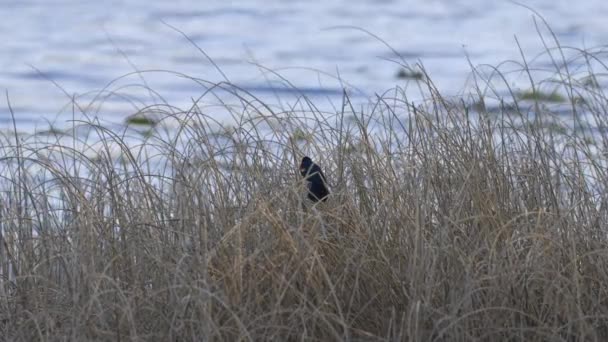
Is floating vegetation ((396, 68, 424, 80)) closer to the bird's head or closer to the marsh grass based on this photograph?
the marsh grass

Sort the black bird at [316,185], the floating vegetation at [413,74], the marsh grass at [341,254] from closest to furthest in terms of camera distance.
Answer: the marsh grass at [341,254], the black bird at [316,185], the floating vegetation at [413,74]

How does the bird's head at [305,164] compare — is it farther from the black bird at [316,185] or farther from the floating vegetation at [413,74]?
the floating vegetation at [413,74]

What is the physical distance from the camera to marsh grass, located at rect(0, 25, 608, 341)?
3639mm

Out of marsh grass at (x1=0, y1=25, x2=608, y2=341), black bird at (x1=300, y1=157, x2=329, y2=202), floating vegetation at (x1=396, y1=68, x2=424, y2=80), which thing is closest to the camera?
marsh grass at (x1=0, y1=25, x2=608, y2=341)

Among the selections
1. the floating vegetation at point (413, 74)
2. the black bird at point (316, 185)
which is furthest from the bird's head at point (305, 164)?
the floating vegetation at point (413, 74)

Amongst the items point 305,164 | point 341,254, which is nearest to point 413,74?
point 305,164

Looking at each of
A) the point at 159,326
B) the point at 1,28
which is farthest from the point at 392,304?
the point at 1,28

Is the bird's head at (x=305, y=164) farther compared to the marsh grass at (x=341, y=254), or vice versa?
the bird's head at (x=305, y=164)

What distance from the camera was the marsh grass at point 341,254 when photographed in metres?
3.64

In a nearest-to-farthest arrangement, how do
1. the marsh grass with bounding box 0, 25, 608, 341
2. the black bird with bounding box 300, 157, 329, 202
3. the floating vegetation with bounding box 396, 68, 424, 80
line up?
the marsh grass with bounding box 0, 25, 608, 341 < the black bird with bounding box 300, 157, 329, 202 < the floating vegetation with bounding box 396, 68, 424, 80

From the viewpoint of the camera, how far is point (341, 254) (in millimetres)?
3990

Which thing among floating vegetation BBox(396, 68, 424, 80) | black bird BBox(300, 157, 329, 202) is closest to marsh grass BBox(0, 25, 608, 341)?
black bird BBox(300, 157, 329, 202)

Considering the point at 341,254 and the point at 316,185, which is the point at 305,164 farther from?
the point at 341,254

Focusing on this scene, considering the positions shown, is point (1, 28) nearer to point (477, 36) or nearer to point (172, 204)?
point (477, 36)
